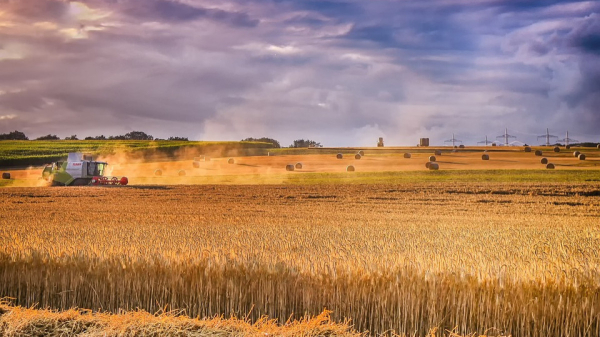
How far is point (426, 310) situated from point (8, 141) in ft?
192

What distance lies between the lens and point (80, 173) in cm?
3719

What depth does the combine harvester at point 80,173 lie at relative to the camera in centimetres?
3719

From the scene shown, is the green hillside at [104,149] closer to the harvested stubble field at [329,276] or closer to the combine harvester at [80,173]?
the combine harvester at [80,173]

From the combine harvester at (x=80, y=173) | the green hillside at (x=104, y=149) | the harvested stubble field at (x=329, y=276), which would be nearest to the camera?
the harvested stubble field at (x=329, y=276)

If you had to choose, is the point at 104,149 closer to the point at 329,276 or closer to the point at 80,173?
the point at 80,173

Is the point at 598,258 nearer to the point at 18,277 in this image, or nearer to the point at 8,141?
the point at 18,277

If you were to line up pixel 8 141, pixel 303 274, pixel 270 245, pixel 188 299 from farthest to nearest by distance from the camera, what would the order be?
pixel 8 141 → pixel 270 245 → pixel 188 299 → pixel 303 274

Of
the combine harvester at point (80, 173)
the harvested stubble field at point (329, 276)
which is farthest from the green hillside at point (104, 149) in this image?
the harvested stubble field at point (329, 276)

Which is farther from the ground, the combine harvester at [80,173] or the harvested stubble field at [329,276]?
the combine harvester at [80,173]

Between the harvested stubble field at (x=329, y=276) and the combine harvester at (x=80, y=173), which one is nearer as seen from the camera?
the harvested stubble field at (x=329, y=276)

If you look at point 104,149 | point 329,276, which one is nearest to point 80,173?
point 104,149

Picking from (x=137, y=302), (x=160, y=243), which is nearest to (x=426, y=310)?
(x=137, y=302)

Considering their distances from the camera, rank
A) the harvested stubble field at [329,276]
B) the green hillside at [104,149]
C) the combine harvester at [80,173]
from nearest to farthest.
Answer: the harvested stubble field at [329,276] < the combine harvester at [80,173] < the green hillside at [104,149]

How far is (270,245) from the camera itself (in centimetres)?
1015
